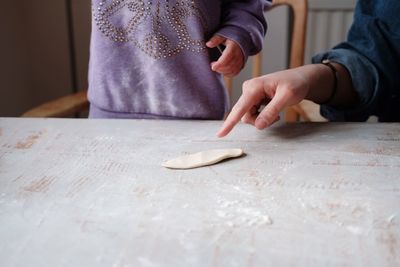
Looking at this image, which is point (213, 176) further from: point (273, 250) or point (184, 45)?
point (184, 45)

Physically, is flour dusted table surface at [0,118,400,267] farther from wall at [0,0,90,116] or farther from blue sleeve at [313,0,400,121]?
wall at [0,0,90,116]

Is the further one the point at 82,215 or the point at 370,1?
the point at 370,1

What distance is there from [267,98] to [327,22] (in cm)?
112

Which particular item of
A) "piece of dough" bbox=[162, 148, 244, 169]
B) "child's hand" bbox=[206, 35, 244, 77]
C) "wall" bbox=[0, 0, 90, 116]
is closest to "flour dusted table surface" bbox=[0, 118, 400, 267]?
"piece of dough" bbox=[162, 148, 244, 169]

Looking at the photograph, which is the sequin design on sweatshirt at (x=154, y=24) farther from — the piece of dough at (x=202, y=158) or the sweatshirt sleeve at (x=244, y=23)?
the piece of dough at (x=202, y=158)

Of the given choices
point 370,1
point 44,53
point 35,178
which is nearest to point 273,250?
point 35,178

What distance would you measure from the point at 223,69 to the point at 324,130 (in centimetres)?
20

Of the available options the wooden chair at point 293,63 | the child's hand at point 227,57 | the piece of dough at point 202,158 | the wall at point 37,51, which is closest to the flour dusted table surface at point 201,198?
the piece of dough at point 202,158

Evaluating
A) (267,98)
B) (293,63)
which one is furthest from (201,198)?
(293,63)

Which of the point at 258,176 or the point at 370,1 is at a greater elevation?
the point at 370,1

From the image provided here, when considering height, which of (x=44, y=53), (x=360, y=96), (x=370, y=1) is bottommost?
(x=44, y=53)

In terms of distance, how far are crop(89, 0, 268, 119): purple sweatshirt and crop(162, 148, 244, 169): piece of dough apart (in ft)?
0.78

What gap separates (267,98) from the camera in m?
0.63

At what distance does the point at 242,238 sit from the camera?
1.20 ft
